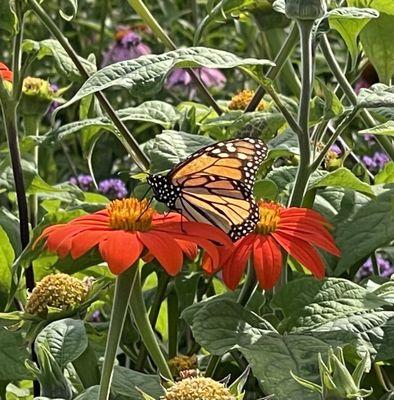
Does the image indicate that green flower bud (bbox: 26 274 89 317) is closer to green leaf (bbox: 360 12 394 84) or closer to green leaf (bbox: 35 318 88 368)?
green leaf (bbox: 35 318 88 368)

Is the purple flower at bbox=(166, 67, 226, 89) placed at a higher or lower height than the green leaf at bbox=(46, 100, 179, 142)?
lower

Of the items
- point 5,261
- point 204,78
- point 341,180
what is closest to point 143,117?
point 5,261

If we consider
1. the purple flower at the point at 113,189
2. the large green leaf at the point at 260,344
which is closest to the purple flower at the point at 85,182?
the purple flower at the point at 113,189

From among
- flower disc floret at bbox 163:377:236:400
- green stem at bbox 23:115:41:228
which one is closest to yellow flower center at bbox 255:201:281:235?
flower disc floret at bbox 163:377:236:400

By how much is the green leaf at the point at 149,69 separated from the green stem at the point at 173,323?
0.37m

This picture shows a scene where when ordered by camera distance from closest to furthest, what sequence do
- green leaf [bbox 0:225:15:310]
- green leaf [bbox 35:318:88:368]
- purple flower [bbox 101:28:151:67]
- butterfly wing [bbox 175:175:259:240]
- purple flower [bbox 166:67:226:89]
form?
green leaf [bbox 35:318:88:368] → butterfly wing [bbox 175:175:259:240] → green leaf [bbox 0:225:15:310] → purple flower [bbox 166:67:226:89] → purple flower [bbox 101:28:151:67]

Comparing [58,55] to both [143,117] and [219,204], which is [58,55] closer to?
[143,117]

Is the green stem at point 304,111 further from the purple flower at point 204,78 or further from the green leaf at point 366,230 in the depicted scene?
the purple flower at point 204,78

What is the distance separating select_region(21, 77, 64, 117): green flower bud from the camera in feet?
4.47

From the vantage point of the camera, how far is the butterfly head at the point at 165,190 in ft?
3.32

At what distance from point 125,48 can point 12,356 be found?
60.3 inches

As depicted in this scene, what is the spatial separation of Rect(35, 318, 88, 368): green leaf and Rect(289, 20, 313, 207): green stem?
0.24 m

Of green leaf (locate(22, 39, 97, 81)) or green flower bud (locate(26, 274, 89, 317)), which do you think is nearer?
green flower bud (locate(26, 274, 89, 317))

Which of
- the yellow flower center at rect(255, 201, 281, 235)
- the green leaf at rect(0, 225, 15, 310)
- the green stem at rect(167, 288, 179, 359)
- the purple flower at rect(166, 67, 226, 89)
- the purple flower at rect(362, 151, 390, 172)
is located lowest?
the purple flower at rect(166, 67, 226, 89)
